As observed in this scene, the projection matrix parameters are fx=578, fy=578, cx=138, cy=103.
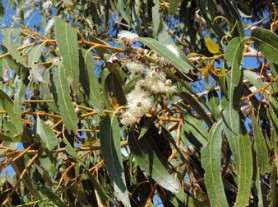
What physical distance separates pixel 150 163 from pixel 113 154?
0.11 metres

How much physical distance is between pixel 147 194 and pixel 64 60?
503 millimetres

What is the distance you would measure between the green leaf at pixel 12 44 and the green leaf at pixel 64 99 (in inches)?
3.2

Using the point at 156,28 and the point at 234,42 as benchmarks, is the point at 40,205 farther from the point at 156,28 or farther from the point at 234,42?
the point at 234,42

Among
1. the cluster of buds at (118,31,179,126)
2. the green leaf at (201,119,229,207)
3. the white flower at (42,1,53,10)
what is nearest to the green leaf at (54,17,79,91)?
the cluster of buds at (118,31,179,126)

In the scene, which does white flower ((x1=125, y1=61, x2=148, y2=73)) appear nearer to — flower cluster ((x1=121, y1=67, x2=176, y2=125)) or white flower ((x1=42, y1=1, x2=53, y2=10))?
flower cluster ((x1=121, y1=67, x2=176, y2=125))

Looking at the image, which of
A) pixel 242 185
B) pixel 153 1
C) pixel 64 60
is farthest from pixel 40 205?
pixel 153 1

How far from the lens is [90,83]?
4.33 ft

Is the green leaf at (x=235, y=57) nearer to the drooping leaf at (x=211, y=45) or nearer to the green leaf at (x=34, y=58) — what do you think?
the drooping leaf at (x=211, y=45)

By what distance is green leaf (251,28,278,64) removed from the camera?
1.25 metres

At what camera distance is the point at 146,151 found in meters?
1.37

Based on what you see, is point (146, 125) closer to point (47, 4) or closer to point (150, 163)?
point (150, 163)

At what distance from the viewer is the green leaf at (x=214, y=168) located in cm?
124

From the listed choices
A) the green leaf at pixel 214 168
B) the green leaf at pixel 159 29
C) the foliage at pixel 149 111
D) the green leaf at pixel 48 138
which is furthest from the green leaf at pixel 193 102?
the green leaf at pixel 48 138

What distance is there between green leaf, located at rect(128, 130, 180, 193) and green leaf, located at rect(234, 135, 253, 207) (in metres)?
0.15
